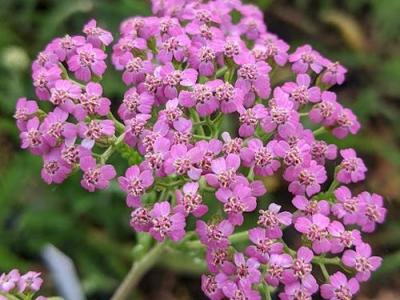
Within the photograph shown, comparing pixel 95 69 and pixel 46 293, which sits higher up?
pixel 95 69

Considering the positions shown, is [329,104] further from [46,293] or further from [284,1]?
[284,1]

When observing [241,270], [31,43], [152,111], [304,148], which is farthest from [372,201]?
[31,43]

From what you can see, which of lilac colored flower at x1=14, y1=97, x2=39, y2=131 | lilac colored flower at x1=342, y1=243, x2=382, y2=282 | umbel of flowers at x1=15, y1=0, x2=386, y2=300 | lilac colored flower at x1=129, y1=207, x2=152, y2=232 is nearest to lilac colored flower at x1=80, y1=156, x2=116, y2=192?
umbel of flowers at x1=15, y1=0, x2=386, y2=300

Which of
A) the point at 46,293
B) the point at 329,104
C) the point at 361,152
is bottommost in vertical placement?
the point at 46,293

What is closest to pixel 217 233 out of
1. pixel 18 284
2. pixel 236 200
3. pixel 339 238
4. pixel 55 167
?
pixel 236 200

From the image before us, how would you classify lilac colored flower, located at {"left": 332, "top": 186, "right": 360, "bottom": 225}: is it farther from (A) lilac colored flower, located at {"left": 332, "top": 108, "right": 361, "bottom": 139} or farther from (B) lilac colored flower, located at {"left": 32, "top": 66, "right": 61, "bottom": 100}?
(B) lilac colored flower, located at {"left": 32, "top": 66, "right": 61, "bottom": 100}

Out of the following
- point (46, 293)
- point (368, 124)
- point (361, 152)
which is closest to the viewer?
point (46, 293)

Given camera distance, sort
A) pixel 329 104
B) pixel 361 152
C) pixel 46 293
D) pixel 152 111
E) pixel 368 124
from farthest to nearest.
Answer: pixel 368 124
pixel 361 152
pixel 46 293
pixel 329 104
pixel 152 111
